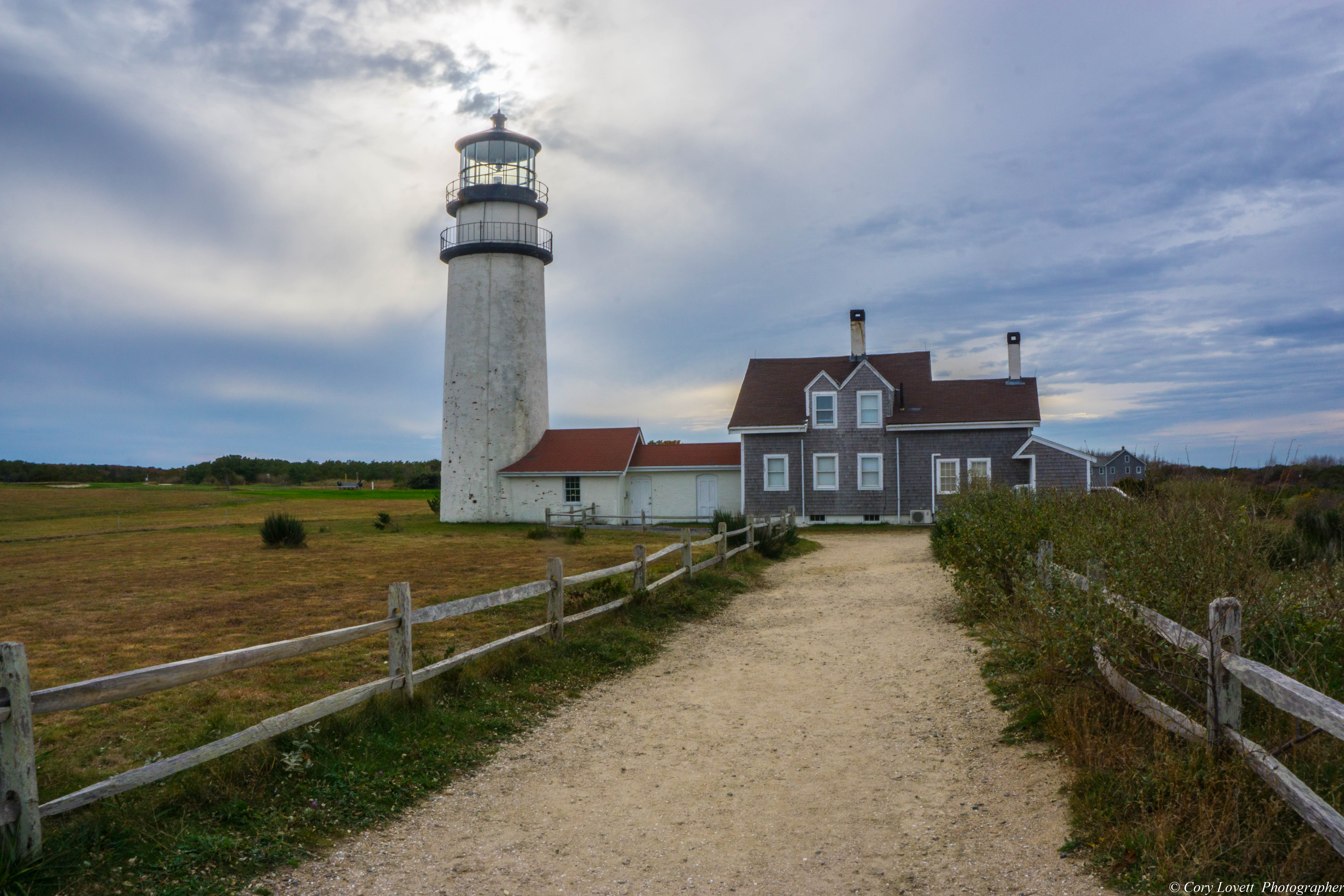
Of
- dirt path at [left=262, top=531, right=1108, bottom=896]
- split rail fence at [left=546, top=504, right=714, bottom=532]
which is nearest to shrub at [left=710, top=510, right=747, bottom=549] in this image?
split rail fence at [left=546, top=504, right=714, bottom=532]

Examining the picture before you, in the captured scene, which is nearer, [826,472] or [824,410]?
[826,472]

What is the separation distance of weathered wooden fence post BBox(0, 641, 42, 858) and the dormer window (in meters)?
28.5

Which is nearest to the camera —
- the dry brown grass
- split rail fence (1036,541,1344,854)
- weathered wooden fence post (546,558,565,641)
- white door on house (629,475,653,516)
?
split rail fence (1036,541,1344,854)

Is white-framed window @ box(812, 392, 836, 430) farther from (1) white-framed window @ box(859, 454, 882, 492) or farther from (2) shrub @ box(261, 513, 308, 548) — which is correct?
(2) shrub @ box(261, 513, 308, 548)

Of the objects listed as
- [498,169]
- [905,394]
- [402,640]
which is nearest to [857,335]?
[905,394]

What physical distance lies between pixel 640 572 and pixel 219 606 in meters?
7.30

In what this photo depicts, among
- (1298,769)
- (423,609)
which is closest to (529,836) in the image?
(423,609)

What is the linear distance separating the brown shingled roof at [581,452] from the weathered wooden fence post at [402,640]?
81.7 ft

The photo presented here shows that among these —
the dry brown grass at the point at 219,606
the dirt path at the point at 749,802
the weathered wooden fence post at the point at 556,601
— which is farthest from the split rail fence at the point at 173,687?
the dirt path at the point at 749,802

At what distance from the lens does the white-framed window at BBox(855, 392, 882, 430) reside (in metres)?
30.2

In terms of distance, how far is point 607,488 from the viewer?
32.0 meters

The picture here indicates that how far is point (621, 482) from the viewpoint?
31984mm

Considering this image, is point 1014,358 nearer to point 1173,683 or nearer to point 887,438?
point 887,438

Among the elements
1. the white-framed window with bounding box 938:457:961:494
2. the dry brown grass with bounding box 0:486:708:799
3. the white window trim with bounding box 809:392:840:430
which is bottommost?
the dry brown grass with bounding box 0:486:708:799
